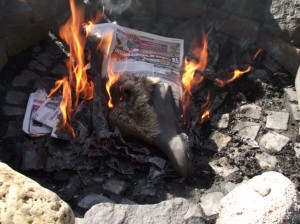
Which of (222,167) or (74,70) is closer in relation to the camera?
(222,167)

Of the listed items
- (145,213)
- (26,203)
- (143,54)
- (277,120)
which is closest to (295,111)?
(277,120)

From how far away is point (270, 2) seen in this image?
386 centimetres

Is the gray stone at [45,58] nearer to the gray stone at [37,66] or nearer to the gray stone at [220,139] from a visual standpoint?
the gray stone at [37,66]

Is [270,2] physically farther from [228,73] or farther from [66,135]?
[66,135]

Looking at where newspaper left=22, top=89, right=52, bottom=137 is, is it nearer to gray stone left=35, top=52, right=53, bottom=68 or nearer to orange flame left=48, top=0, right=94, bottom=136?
orange flame left=48, top=0, right=94, bottom=136

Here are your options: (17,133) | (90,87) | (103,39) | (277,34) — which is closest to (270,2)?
(277,34)

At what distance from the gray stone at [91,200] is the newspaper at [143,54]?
3.30 ft

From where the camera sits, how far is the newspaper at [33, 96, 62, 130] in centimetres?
328

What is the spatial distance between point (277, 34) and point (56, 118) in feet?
7.00

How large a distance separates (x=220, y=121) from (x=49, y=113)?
1383mm

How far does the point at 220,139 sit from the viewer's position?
11.1ft

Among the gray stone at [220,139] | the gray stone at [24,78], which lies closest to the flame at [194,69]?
the gray stone at [220,139]

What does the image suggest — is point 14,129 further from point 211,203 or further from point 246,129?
point 246,129

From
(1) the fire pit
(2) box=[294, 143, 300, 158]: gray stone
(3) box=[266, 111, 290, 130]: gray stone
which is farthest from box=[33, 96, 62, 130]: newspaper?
(2) box=[294, 143, 300, 158]: gray stone
